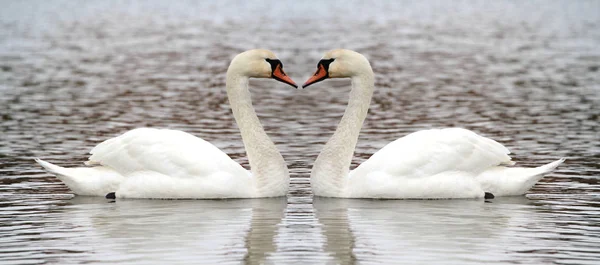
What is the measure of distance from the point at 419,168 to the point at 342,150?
895mm

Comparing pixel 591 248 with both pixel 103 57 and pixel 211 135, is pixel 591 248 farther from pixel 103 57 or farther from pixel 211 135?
pixel 103 57

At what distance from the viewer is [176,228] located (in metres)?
11.8

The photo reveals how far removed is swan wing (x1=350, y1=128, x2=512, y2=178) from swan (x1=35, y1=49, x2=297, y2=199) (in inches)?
40.8

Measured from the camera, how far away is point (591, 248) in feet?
35.3

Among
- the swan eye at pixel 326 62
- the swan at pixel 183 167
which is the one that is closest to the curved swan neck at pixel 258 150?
the swan at pixel 183 167

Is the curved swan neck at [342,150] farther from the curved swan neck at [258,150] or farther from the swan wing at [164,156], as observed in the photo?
the swan wing at [164,156]

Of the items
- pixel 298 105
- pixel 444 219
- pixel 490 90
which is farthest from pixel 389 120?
pixel 444 219

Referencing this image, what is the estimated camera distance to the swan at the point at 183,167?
43.9 ft

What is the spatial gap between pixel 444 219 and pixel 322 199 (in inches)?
71.0

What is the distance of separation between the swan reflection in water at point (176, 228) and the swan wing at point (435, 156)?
3.80 ft

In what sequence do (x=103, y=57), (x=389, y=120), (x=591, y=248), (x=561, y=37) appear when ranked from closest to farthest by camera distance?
1. (x=591, y=248)
2. (x=389, y=120)
3. (x=103, y=57)
4. (x=561, y=37)

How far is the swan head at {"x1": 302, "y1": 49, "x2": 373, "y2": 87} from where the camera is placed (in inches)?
543

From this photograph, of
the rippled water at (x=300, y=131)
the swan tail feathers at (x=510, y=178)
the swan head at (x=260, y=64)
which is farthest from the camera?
the swan head at (x=260, y=64)

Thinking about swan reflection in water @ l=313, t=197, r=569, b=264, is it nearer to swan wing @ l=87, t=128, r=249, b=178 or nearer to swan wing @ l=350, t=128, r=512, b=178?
swan wing @ l=350, t=128, r=512, b=178
